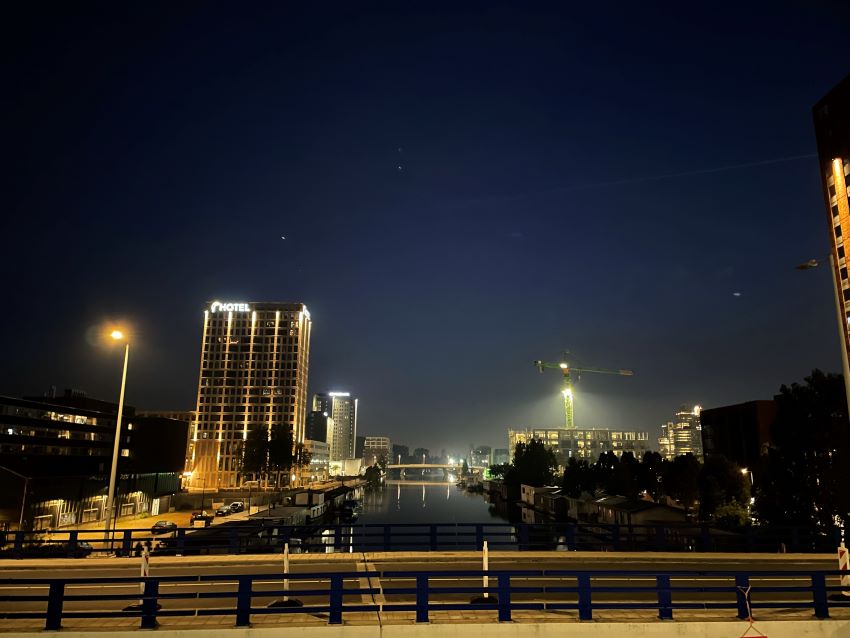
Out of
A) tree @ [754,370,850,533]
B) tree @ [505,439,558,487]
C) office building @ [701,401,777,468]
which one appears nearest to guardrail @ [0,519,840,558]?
tree @ [754,370,850,533]

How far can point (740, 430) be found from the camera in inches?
4082

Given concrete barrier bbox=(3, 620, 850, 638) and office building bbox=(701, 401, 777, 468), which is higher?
office building bbox=(701, 401, 777, 468)

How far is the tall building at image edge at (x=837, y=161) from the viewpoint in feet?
283

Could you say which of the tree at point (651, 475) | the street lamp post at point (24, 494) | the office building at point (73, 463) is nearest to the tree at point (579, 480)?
the tree at point (651, 475)

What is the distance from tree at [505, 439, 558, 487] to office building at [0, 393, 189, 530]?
3193 inches

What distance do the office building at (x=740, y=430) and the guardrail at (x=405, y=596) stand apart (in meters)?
85.5

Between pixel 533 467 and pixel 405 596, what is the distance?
13795cm

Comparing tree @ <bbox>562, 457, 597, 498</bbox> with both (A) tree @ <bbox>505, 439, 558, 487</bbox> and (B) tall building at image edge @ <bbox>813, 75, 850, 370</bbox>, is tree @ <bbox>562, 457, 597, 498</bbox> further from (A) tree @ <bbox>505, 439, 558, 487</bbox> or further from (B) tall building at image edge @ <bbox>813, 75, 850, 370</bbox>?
(B) tall building at image edge @ <bbox>813, 75, 850, 370</bbox>

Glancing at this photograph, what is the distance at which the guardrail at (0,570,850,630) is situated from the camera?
1379cm

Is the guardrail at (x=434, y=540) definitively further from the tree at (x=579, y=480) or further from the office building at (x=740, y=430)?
the office building at (x=740, y=430)

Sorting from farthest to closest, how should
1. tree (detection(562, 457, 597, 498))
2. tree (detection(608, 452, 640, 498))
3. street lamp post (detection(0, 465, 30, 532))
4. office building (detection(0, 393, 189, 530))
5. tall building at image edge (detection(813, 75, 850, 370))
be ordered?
tree (detection(562, 457, 597, 498)), tree (detection(608, 452, 640, 498)), tall building at image edge (detection(813, 75, 850, 370)), office building (detection(0, 393, 189, 530)), street lamp post (detection(0, 465, 30, 532))

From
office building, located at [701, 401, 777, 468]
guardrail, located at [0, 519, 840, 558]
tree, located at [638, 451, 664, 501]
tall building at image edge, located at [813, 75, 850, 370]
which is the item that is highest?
tall building at image edge, located at [813, 75, 850, 370]

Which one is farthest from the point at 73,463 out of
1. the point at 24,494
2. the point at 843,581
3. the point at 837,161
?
the point at 837,161

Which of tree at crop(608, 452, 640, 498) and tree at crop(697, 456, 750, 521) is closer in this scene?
tree at crop(697, 456, 750, 521)
